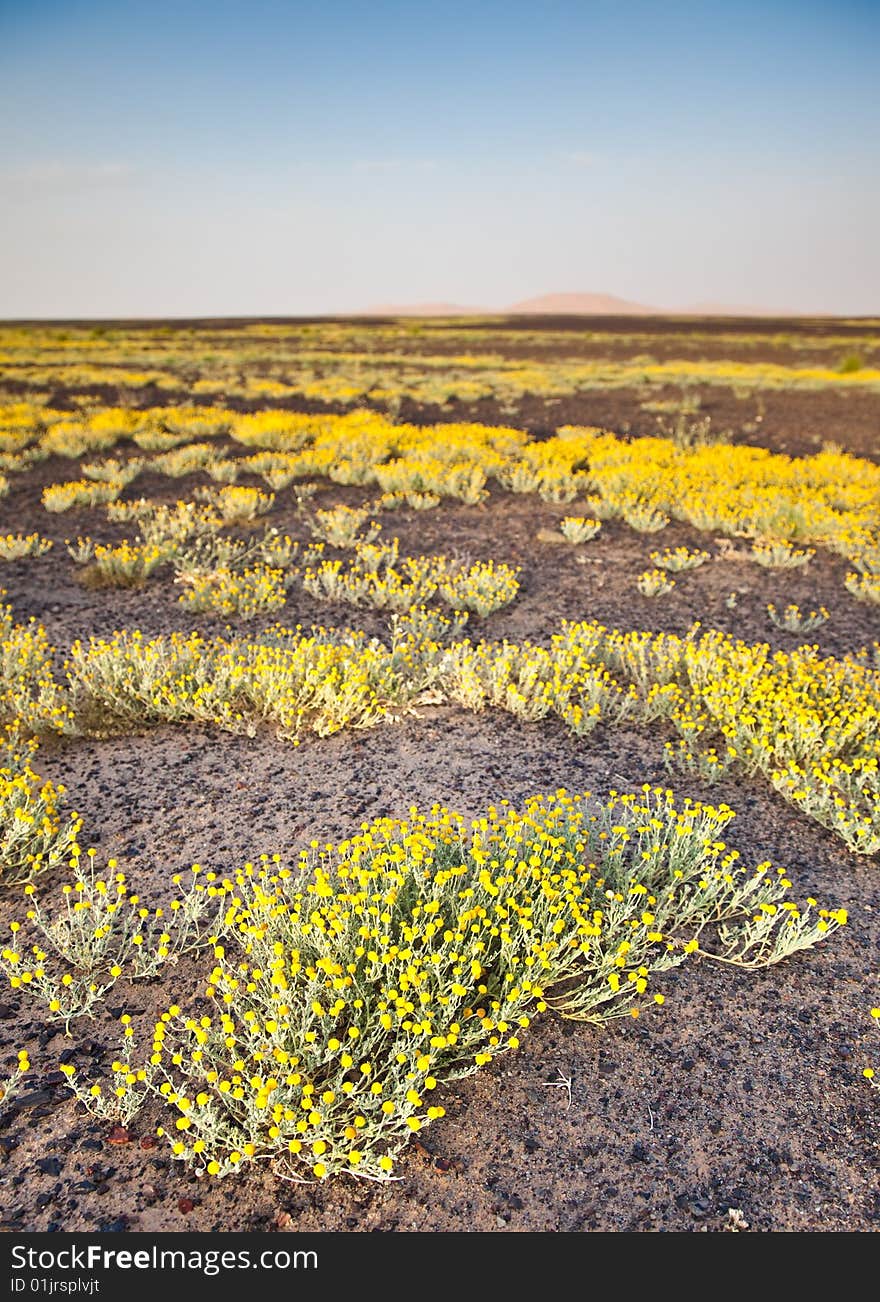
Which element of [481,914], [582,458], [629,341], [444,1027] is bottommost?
[444,1027]

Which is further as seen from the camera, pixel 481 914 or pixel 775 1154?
pixel 481 914

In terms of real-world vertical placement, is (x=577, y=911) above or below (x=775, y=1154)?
above

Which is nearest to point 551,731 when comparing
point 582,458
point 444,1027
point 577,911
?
point 577,911

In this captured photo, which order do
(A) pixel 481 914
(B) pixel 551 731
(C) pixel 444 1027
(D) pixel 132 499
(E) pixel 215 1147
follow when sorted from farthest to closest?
(D) pixel 132 499
(B) pixel 551 731
(A) pixel 481 914
(C) pixel 444 1027
(E) pixel 215 1147

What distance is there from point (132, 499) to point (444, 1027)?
11348 mm

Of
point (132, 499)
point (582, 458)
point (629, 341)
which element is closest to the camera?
point (132, 499)

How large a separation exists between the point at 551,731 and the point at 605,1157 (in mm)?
3232
